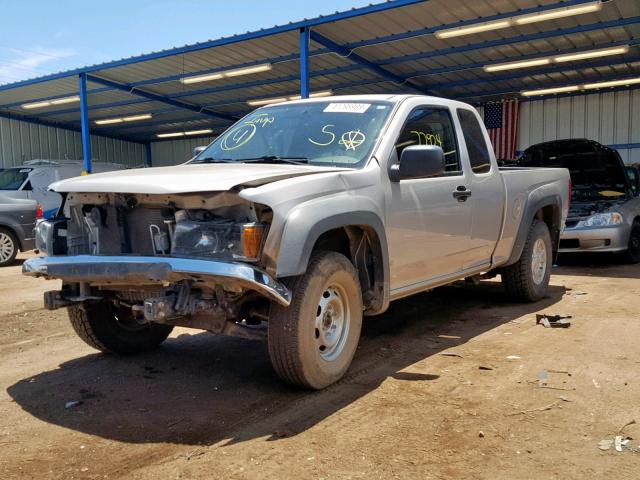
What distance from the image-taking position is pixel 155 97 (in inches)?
821

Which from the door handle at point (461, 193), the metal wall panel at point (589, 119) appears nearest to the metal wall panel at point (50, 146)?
the metal wall panel at point (589, 119)

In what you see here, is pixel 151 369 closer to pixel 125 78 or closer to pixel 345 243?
pixel 345 243

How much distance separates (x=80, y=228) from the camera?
13.2 ft

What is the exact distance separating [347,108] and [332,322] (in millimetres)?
1729

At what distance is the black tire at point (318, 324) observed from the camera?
3553 millimetres

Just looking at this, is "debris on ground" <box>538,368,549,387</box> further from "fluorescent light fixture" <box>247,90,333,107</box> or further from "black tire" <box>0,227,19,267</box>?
"fluorescent light fixture" <box>247,90,333,107</box>

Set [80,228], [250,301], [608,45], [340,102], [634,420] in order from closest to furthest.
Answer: [634,420] → [250,301] → [80,228] → [340,102] → [608,45]

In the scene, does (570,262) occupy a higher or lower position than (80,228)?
lower

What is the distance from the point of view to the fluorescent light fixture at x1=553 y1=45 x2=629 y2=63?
15.2 m

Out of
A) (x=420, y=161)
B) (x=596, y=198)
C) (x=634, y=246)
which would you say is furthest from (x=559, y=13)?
(x=420, y=161)

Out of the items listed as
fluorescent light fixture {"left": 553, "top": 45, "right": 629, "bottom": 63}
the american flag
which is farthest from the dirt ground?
the american flag

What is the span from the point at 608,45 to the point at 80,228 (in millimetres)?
14745

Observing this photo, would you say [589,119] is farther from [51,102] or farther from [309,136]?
[309,136]

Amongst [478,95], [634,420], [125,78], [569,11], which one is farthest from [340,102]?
[478,95]
